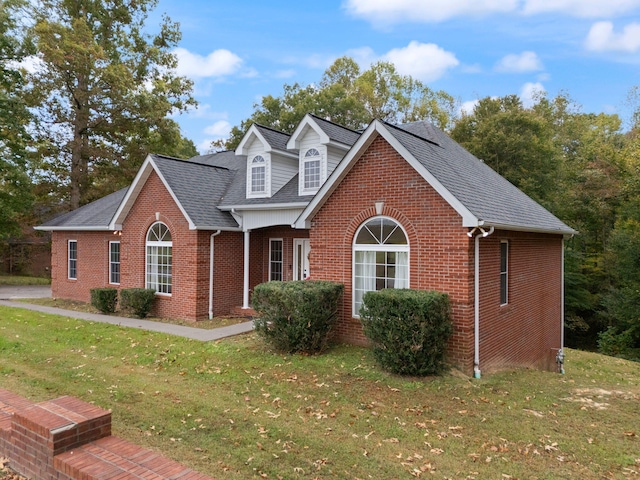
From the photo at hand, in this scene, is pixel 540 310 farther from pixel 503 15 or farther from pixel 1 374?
pixel 1 374

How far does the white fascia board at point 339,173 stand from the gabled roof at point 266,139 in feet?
15.3

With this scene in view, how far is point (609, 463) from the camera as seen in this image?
17.5ft

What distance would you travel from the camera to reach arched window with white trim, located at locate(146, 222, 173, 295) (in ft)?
48.4

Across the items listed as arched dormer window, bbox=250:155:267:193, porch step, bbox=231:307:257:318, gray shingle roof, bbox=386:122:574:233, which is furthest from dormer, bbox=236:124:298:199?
gray shingle roof, bbox=386:122:574:233

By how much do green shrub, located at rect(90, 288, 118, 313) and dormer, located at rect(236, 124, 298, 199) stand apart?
569 cm

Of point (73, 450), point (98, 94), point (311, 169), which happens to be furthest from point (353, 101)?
point (73, 450)

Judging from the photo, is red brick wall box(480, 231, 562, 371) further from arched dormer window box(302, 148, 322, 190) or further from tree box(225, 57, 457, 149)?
tree box(225, 57, 457, 149)

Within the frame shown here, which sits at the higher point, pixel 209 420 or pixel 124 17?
pixel 124 17

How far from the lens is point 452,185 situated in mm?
9438

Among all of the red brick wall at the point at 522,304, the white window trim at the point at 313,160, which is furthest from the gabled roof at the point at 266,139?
the red brick wall at the point at 522,304

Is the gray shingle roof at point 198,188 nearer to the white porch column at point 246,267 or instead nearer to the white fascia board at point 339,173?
the white porch column at point 246,267

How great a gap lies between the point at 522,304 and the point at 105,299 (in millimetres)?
12927

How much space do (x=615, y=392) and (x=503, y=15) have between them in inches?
480

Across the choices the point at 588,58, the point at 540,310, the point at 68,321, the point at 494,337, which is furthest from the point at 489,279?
the point at 588,58
